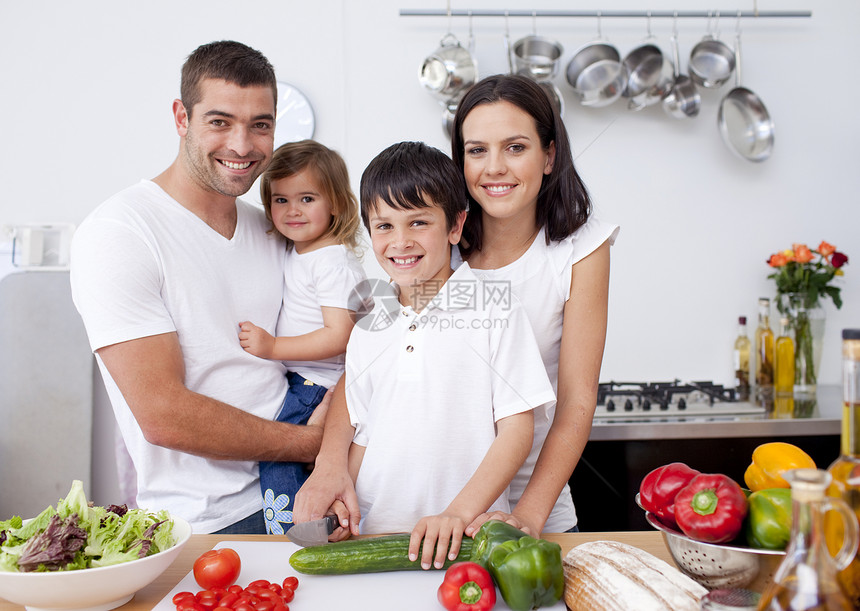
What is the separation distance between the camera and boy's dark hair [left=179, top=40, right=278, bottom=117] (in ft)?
4.14

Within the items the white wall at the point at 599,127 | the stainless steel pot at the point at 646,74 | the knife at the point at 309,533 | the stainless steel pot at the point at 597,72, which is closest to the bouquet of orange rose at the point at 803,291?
the white wall at the point at 599,127

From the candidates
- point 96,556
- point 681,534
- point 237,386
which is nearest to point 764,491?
point 681,534

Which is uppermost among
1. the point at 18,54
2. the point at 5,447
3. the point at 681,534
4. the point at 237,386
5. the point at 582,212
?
the point at 18,54

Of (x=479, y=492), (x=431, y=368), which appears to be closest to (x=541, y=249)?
(x=431, y=368)

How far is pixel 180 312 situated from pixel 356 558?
0.62m

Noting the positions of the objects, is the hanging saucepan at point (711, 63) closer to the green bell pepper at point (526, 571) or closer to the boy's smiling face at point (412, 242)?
the boy's smiling face at point (412, 242)

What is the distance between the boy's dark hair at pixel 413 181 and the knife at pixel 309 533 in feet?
1.65

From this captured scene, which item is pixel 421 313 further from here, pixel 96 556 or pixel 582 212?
pixel 96 556

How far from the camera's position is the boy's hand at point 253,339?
4.33ft

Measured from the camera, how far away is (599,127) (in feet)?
7.65

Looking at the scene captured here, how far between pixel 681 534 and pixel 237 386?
866mm

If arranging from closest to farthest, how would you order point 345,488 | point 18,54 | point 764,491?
1. point 764,491
2. point 345,488
3. point 18,54

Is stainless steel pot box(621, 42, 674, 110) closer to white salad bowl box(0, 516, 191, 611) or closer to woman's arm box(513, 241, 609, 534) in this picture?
woman's arm box(513, 241, 609, 534)

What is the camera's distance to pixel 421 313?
1.12 meters
